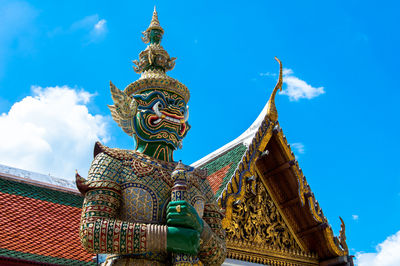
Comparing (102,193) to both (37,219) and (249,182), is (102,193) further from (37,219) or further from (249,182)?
(249,182)

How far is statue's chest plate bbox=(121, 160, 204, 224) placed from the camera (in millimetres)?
4145

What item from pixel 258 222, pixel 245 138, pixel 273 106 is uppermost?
pixel 273 106

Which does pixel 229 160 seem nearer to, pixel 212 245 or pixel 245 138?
pixel 245 138

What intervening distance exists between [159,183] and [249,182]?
7.24 ft

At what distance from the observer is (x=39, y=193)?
6.35 meters

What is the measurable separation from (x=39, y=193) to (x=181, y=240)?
10.3 ft

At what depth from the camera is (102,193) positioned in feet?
13.3

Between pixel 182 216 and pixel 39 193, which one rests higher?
pixel 39 193

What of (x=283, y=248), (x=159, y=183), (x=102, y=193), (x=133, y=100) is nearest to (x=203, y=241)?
(x=159, y=183)

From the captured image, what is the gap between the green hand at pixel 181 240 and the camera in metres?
3.85

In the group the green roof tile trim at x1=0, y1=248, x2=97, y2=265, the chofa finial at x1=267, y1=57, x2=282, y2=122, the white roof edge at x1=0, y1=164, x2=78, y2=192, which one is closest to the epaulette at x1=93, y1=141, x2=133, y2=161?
the green roof tile trim at x1=0, y1=248, x2=97, y2=265

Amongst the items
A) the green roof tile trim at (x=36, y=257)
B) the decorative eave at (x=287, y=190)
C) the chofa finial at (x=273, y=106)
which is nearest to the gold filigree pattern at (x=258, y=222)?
the decorative eave at (x=287, y=190)

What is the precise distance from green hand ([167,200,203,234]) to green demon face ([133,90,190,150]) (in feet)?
2.92

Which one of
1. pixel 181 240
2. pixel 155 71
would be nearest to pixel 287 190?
pixel 155 71
